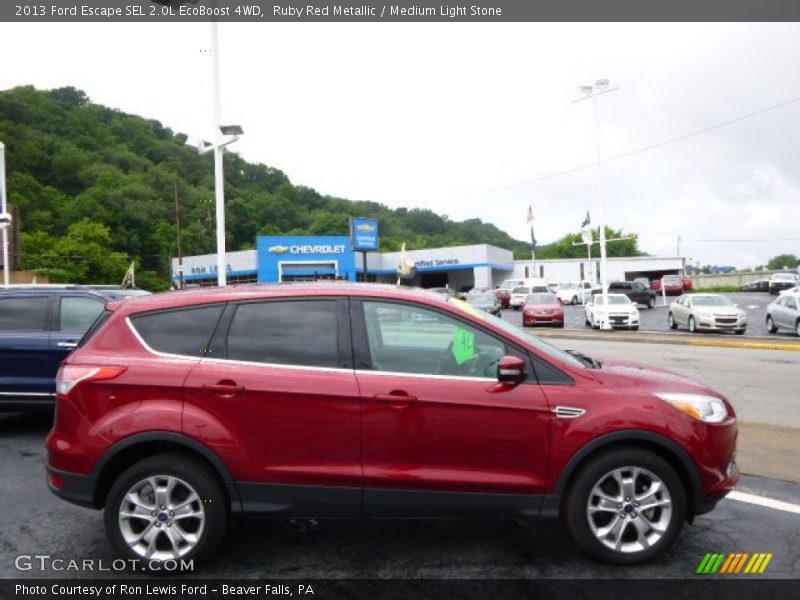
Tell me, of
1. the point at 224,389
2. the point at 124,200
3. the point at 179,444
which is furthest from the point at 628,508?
the point at 124,200

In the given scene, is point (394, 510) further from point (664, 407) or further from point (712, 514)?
point (712, 514)

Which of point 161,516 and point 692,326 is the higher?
point 161,516

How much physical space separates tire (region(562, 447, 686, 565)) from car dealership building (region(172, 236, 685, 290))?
5151 cm

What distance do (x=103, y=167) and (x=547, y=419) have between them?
8473cm

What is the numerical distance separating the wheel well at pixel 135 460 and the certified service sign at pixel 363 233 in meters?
46.0

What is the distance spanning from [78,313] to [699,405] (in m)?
6.65

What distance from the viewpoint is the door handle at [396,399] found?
3.62 m

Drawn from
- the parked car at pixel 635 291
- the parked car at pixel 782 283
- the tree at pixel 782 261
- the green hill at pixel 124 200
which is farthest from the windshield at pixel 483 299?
the tree at pixel 782 261

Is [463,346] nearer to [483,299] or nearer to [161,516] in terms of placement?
[161,516]

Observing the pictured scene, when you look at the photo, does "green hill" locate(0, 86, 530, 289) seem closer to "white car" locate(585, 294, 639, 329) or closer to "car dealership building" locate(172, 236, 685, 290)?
"car dealership building" locate(172, 236, 685, 290)

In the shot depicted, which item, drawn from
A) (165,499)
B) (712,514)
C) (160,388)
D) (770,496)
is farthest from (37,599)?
(770,496)

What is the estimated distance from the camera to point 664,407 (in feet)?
12.0

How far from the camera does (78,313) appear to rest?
738cm

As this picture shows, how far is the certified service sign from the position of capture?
50250 mm
